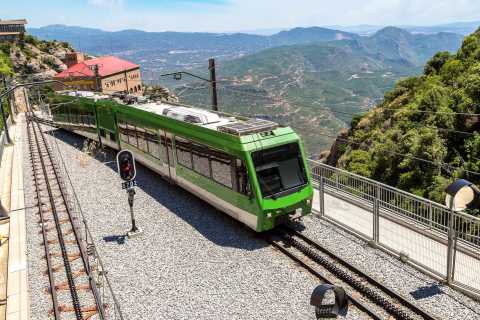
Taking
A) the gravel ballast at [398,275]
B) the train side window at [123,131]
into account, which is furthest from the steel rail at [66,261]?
the gravel ballast at [398,275]

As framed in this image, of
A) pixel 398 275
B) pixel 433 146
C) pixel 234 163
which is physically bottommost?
pixel 398 275

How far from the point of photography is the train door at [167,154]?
17.7 metres

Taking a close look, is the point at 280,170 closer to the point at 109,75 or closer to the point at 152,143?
the point at 152,143

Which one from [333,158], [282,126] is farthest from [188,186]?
[333,158]

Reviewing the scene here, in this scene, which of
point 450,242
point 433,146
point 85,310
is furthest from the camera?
point 433,146

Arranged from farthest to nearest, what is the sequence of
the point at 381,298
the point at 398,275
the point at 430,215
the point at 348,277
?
the point at 430,215 → the point at 398,275 → the point at 348,277 → the point at 381,298

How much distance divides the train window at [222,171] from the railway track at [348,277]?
217 cm

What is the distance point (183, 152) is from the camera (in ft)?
54.5

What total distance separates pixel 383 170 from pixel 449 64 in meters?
16.1

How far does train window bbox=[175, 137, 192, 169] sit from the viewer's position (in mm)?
16125

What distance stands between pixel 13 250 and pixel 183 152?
22.0ft

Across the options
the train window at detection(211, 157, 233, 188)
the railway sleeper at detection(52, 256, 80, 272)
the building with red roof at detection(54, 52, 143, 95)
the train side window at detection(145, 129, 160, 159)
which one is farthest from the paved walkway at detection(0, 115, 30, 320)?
the building with red roof at detection(54, 52, 143, 95)

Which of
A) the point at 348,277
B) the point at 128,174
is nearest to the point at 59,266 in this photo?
the point at 128,174

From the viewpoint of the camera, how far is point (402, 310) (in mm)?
9602
